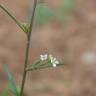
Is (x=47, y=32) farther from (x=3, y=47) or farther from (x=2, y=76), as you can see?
(x=2, y=76)

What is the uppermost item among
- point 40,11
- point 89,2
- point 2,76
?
point 40,11

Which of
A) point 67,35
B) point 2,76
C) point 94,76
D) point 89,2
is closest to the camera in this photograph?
point 2,76

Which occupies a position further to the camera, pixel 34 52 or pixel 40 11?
pixel 34 52

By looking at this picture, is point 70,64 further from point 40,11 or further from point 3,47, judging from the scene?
point 40,11

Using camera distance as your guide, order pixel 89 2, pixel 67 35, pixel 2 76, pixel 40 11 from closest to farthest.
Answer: pixel 40 11 → pixel 2 76 → pixel 67 35 → pixel 89 2

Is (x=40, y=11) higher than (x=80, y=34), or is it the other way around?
(x=40, y=11)

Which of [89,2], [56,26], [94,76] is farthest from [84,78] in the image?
[89,2]
